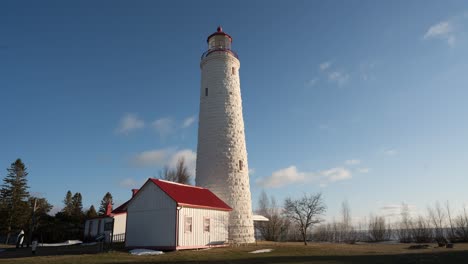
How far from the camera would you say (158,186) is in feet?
57.7

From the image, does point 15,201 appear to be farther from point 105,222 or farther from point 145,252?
point 145,252

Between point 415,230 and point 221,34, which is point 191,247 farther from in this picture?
point 415,230

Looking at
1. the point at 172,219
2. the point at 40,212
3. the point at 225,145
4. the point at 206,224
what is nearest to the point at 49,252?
the point at 172,219

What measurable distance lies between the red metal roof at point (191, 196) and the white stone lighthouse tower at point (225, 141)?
1.19 metres

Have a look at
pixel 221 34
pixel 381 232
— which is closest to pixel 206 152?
pixel 221 34

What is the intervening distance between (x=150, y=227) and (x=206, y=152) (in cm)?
712

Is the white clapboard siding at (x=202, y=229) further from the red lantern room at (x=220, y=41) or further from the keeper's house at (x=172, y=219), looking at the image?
the red lantern room at (x=220, y=41)

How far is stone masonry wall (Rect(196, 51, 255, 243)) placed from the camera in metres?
21.7

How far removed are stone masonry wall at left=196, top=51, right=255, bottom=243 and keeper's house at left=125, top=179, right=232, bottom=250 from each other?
2293mm

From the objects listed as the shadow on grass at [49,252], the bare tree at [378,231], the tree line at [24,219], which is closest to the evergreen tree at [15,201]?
the tree line at [24,219]

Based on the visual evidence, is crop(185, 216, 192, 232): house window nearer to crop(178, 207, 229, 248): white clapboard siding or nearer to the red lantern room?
crop(178, 207, 229, 248): white clapboard siding

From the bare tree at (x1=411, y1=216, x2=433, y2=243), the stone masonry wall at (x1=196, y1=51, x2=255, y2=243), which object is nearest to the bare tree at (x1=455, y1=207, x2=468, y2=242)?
the bare tree at (x1=411, y1=216, x2=433, y2=243)

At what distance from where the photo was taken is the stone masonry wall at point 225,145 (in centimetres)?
2173

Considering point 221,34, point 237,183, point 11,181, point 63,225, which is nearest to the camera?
point 237,183
